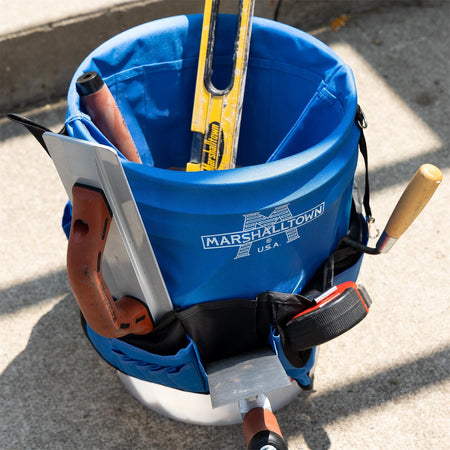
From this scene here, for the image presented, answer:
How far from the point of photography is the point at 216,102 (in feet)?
4.28

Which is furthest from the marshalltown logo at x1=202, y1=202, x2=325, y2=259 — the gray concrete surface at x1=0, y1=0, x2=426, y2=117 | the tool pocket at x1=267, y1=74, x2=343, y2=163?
the gray concrete surface at x1=0, y1=0, x2=426, y2=117

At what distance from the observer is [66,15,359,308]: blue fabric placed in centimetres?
95

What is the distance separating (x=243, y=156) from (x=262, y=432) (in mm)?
652

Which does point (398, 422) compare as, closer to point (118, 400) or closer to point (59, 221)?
point (118, 400)

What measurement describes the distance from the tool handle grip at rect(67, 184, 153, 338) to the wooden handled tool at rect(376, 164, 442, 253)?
0.51 m

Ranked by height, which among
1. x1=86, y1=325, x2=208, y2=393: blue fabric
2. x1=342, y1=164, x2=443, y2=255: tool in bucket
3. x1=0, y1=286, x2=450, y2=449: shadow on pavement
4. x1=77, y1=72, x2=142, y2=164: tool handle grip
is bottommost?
x1=0, y1=286, x2=450, y2=449: shadow on pavement

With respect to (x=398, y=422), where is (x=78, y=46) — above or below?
above

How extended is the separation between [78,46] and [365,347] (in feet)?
4.31

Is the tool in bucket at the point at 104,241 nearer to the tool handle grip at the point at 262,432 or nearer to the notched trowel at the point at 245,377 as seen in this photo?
the notched trowel at the point at 245,377

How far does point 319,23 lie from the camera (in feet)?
7.71

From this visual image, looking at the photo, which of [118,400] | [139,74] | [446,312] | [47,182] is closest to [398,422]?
[446,312]

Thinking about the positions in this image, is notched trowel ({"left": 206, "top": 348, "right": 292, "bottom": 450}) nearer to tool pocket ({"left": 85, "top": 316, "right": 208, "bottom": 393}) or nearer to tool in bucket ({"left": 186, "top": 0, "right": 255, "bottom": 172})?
tool pocket ({"left": 85, "top": 316, "right": 208, "bottom": 393})

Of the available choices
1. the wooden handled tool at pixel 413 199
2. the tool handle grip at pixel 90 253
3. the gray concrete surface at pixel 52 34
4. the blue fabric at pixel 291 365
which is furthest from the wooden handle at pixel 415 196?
the gray concrete surface at pixel 52 34

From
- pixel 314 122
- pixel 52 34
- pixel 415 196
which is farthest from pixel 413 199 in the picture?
pixel 52 34
